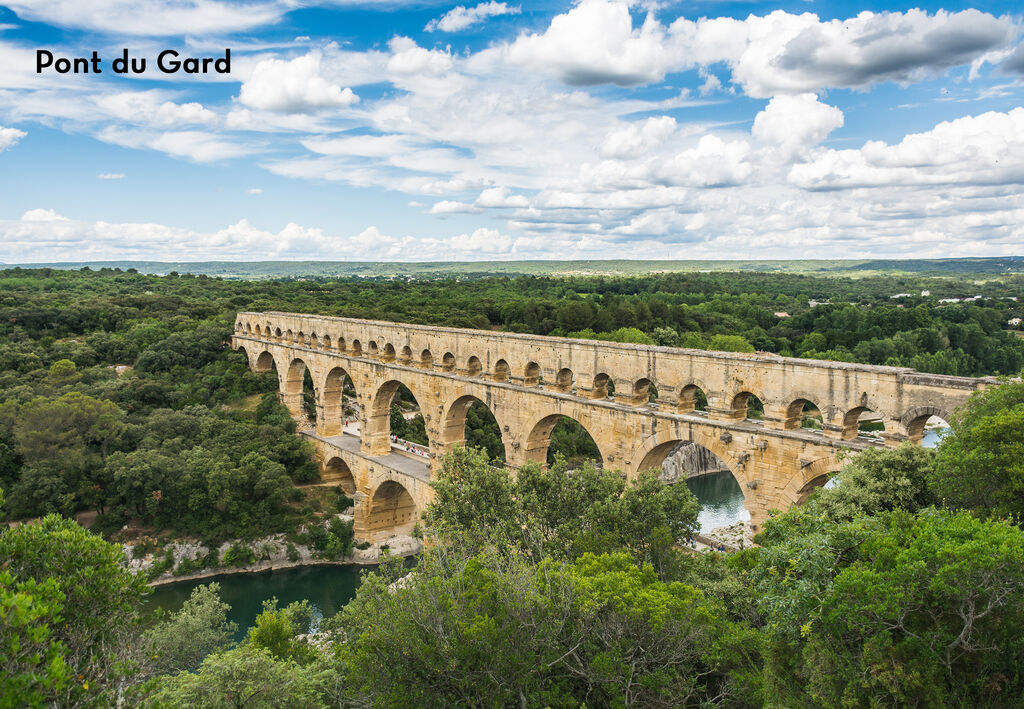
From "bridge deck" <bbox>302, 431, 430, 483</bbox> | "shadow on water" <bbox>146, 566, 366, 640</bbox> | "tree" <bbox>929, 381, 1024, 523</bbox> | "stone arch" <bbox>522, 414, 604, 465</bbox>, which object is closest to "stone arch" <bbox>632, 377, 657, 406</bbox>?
"stone arch" <bbox>522, 414, 604, 465</bbox>

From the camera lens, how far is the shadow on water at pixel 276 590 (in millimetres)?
28984

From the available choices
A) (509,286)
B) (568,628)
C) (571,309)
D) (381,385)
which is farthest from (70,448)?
(509,286)

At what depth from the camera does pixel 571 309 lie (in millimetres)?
63156

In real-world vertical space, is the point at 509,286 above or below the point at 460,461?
above

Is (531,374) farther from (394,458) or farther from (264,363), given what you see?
(264,363)

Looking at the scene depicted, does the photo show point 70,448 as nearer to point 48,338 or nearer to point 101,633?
point 48,338

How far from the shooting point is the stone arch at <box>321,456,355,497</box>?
123 ft

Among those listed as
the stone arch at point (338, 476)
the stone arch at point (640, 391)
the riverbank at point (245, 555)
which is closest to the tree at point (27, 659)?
the stone arch at point (640, 391)

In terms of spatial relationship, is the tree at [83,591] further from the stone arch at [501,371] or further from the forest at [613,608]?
the stone arch at [501,371]

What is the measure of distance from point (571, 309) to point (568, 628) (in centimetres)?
5330

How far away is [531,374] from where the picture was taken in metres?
24.4

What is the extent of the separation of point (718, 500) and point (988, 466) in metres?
33.6

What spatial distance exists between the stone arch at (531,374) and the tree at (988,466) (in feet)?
47.1

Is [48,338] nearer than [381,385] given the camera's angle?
No
